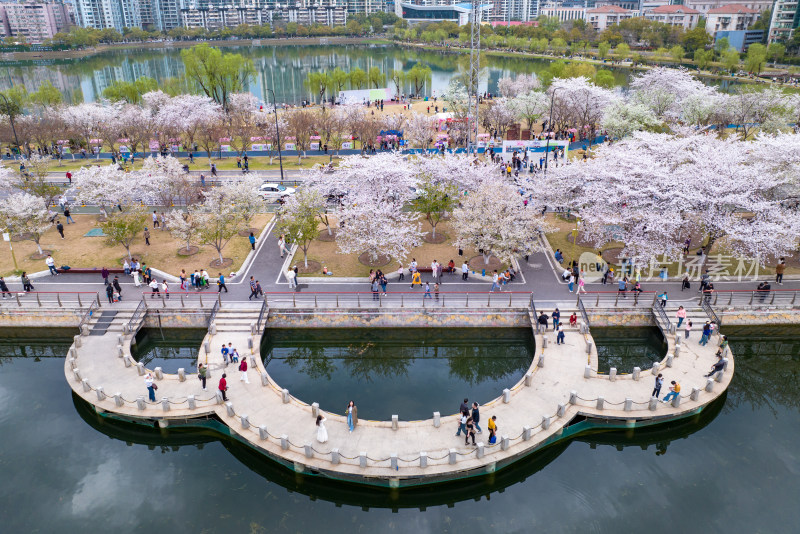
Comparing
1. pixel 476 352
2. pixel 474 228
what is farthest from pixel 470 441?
pixel 474 228

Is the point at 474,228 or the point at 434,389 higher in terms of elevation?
the point at 474,228

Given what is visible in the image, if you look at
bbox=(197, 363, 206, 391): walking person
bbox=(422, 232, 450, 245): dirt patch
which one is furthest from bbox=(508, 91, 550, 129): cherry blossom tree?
bbox=(197, 363, 206, 391): walking person

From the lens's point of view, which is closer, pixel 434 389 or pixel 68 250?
pixel 434 389

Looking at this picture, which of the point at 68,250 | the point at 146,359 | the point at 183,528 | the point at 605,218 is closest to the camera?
the point at 183,528

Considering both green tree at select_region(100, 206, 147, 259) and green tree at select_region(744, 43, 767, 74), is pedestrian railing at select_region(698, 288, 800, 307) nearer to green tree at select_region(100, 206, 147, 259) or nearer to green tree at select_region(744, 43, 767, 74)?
green tree at select_region(100, 206, 147, 259)

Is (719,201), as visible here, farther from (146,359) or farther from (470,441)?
(146,359)

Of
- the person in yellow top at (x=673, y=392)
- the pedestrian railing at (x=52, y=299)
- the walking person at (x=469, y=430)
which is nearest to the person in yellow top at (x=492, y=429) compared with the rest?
the walking person at (x=469, y=430)

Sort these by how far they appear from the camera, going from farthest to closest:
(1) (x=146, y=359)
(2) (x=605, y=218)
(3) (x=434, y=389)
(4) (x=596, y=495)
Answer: (2) (x=605, y=218) < (1) (x=146, y=359) < (3) (x=434, y=389) < (4) (x=596, y=495)

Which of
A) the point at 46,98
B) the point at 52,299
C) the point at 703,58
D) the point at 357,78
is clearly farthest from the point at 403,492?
the point at 703,58

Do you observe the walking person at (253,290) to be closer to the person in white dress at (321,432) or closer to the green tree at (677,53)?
the person in white dress at (321,432)
